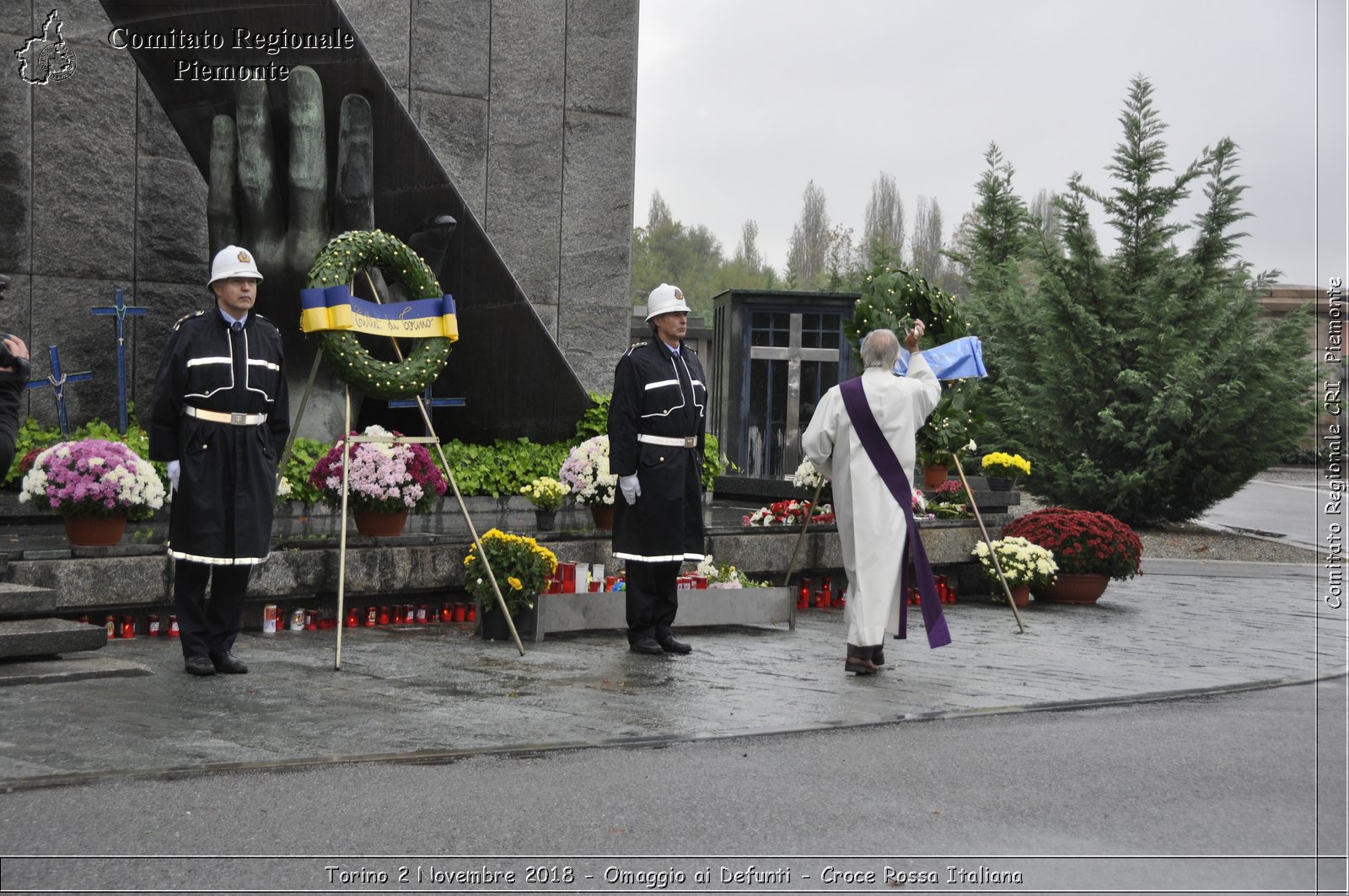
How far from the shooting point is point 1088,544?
12.6 metres

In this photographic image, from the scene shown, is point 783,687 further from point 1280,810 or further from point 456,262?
point 456,262

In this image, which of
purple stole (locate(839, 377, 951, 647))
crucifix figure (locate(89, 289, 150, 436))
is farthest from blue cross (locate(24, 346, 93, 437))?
purple stole (locate(839, 377, 951, 647))

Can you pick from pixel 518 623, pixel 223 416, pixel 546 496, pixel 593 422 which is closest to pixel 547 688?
pixel 518 623

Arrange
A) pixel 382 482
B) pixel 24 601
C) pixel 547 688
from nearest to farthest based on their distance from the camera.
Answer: pixel 547 688 < pixel 24 601 < pixel 382 482

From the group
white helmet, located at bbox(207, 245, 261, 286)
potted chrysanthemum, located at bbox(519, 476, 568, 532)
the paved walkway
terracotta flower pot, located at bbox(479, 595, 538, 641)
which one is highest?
white helmet, located at bbox(207, 245, 261, 286)

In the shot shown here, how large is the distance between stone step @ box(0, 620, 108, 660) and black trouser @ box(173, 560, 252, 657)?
1.48 ft

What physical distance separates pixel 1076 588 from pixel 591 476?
4599mm

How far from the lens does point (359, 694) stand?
7.02m

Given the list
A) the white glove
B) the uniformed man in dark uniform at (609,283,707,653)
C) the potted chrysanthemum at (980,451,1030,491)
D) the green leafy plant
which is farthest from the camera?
the potted chrysanthemum at (980,451,1030,491)

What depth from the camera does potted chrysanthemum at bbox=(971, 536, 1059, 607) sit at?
40.1ft

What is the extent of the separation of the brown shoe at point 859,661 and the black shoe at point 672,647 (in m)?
1.04

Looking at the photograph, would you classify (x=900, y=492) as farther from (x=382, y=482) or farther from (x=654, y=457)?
(x=382, y=482)

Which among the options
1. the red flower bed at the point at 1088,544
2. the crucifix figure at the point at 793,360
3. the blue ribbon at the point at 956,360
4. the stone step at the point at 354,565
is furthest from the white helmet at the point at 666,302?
the crucifix figure at the point at 793,360

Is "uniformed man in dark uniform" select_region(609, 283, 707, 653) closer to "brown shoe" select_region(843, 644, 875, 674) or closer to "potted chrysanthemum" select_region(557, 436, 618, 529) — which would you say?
"brown shoe" select_region(843, 644, 875, 674)
